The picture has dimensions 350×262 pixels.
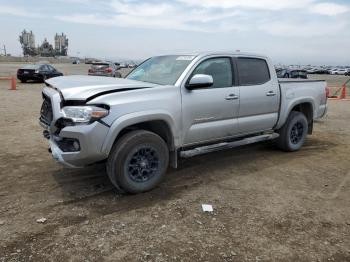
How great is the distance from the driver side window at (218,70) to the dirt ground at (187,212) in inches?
53.8

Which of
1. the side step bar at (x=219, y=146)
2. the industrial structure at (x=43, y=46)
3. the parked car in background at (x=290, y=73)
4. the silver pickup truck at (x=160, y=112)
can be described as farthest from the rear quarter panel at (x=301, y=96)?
the industrial structure at (x=43, y=46)

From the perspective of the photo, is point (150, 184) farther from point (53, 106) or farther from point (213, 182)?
point (53, 106)

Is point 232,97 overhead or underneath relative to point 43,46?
underneath

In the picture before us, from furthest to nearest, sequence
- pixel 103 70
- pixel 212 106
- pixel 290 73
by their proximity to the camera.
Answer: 1. pixel 290 73
2. pixel 103 70
3. pixel 212 106

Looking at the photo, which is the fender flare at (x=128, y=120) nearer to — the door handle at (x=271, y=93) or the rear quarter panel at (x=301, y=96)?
the door handle at (x=271, y=93)

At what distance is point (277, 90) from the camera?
6.70m

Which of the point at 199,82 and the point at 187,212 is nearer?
the point at 187,212

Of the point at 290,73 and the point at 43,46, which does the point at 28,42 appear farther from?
the point at 290,73

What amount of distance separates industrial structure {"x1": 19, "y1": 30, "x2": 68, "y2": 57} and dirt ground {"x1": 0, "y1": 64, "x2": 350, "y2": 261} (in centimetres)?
12966

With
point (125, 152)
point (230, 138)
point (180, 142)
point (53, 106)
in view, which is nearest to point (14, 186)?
point (53, 106)

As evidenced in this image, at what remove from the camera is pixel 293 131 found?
7387 millimetres

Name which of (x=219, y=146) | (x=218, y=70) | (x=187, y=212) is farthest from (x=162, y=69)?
(x=187, y=212)

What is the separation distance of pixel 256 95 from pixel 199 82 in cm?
148

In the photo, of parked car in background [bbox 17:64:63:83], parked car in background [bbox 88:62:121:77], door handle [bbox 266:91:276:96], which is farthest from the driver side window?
parked car in background [bbox 88:62:121:77]
